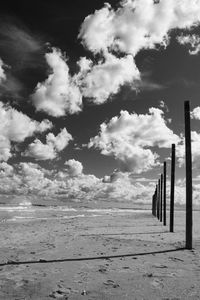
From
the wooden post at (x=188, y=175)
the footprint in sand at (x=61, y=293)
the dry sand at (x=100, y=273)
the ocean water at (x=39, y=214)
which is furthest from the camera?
the ocean water at (x=39, y=214)

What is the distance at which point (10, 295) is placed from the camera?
5.68m

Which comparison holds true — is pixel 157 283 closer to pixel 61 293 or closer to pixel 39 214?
pixel 61 293

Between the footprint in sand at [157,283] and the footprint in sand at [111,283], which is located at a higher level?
the footprint in sand at [157,283]

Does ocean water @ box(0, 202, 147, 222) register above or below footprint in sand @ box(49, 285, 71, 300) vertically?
above

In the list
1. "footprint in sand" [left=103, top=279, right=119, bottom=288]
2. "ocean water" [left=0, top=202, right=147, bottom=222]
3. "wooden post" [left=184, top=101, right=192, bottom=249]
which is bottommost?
"footprint in sand" [left=103, top=279, right=119, bottom=288]

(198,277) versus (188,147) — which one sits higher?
(188,147)

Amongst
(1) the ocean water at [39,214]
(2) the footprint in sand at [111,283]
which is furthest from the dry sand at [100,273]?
(1) the ocean water at [39,214]

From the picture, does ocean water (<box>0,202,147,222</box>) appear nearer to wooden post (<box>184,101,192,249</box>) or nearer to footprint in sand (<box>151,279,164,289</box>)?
wooden post (<box>184,101,192,249</box>)

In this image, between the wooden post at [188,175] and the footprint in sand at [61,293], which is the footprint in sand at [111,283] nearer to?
the footprint in sand at [61,293]

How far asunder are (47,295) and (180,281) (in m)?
2.81

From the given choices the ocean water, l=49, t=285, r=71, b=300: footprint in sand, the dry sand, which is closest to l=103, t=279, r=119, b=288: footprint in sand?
the dry sand

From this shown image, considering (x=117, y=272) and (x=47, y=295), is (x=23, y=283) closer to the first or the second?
(x=47, y=295)

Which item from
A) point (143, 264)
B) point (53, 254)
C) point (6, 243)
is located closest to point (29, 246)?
point (6, 243)

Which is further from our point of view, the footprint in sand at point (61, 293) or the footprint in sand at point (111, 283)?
the footprint in sand at point (111, 283)
